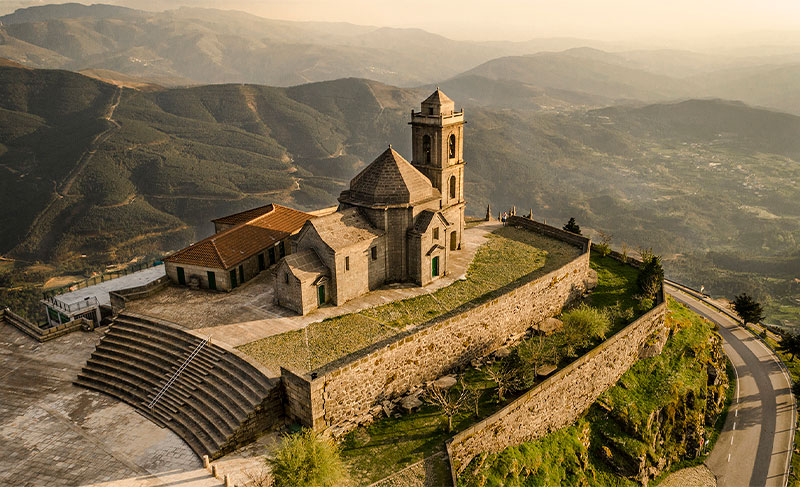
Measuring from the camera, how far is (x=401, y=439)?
26.2 m

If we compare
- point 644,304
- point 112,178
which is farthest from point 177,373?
point 112,178

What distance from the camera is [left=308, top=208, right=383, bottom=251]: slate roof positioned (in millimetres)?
34938

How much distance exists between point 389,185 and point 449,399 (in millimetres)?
16142

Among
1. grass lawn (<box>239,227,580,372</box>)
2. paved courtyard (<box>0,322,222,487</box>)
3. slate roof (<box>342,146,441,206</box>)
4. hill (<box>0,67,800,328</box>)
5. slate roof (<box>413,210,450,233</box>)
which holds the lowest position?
hill (<box>0,67,800,328</box>)

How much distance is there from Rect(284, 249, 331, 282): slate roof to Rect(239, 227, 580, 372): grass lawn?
3129 mm

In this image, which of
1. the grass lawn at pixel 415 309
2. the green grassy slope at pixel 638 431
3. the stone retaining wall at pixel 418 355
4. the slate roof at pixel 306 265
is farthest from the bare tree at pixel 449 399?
the slate roof at pixel 306 265

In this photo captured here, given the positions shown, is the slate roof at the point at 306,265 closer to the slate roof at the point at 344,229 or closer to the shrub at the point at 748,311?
the slate roof at the point at 344,229

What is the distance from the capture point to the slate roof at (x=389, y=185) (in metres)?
37.9

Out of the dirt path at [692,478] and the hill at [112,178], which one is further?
the hill at [112,178]

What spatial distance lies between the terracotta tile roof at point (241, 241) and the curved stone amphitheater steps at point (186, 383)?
6.16 meters

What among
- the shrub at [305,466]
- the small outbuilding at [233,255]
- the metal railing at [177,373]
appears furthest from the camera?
the small outbuilding at [233,255]

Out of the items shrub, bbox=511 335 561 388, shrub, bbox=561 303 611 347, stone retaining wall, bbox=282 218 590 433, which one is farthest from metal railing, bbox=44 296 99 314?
shrub, bbox=561 303 611 347

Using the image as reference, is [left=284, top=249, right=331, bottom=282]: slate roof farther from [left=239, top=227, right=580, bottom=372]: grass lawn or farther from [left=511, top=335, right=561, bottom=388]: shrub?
[left=511, top=335, right=561, bottom=388]: shrub

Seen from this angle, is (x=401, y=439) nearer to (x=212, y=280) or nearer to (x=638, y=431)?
(x=638, y=431)
